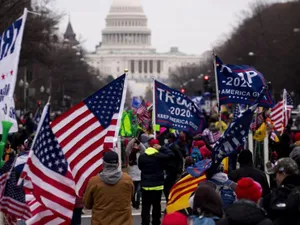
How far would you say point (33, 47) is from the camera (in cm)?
5994

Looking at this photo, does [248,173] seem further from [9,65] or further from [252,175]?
[9,65]

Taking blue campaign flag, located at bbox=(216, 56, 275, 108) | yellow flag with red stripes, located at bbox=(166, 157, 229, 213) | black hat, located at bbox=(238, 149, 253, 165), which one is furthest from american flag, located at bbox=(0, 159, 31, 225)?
blue campaign flag, located at bbox=(216, 56, 275, 108)

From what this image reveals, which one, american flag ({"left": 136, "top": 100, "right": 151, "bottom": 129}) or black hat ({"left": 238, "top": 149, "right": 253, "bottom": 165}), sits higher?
american flag ({"left": 136, "top": 100, "right": 151, "bottom": 129})

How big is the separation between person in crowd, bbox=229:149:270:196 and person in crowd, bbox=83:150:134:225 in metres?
1.41

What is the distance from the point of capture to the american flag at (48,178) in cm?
1110

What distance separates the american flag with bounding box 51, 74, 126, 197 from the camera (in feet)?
43.1

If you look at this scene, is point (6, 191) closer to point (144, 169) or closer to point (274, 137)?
point (144, 169)

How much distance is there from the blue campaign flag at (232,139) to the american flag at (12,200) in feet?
6.90

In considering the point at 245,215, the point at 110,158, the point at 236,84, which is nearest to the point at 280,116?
the point at 236,84

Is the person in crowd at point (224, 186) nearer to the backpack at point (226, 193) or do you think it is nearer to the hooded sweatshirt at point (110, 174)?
the backpack at point (226, 193)

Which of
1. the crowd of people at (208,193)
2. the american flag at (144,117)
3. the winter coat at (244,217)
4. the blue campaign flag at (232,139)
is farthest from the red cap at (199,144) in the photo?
the winter coat at (244,217)

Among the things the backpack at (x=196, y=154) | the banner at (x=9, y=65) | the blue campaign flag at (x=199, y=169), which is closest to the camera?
the blue campaign flag at (x=199, y=169)

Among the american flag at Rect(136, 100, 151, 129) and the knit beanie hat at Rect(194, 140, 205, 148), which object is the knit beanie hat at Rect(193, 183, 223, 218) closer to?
the knit beanie hat at Rect(194, 140, 205, 148)

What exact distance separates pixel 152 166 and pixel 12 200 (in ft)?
20.1
